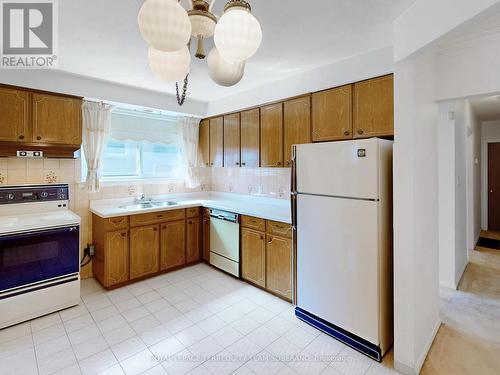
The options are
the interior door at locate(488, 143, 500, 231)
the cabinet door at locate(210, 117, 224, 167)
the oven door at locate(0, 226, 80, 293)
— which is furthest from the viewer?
the interior door at locate(488, 143, 500, 231)

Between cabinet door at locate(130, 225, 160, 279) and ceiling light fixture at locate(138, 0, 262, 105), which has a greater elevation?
ceiling light fixture at locate(138, 0, 262, 105)

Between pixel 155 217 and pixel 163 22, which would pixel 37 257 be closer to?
pixel 155 217

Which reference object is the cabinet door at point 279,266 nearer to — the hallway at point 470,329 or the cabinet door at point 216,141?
the hallway at point 470,329

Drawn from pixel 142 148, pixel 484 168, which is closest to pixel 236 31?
pixel 142 148

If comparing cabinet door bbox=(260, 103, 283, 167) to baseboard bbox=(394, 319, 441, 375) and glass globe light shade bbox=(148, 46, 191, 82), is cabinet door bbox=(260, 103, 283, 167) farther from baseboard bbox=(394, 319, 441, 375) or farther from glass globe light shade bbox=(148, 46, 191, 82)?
baseboard bbox=(394, 319, 441, 375)

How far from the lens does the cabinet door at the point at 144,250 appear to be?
123 inches

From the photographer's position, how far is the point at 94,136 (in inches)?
126

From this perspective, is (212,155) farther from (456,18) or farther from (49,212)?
(456,18)

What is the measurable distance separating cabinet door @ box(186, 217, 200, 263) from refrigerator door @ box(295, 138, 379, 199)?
190 cm

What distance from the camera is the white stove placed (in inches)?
90.1

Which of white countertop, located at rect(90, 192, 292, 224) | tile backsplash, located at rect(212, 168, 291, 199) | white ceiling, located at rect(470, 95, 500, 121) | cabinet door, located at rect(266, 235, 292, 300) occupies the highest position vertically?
white ceiling, located at rect(470, 95, 500, 121)

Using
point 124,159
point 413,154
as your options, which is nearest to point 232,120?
point 124,159

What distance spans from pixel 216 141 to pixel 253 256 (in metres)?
1.90

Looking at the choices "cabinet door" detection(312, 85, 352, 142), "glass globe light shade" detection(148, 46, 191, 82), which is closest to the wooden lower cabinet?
"cabinet door" detection(312, 85, 352, 142)
